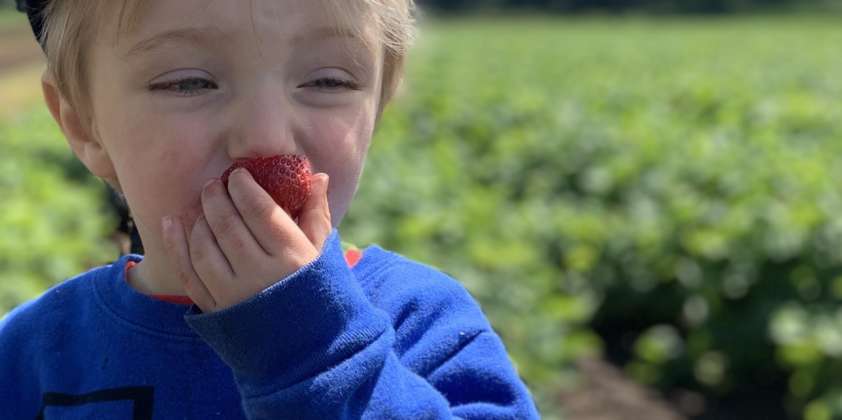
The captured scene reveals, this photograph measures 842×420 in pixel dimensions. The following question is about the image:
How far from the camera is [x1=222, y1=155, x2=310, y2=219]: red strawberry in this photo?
1444 mm

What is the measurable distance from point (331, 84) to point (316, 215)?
0.16m

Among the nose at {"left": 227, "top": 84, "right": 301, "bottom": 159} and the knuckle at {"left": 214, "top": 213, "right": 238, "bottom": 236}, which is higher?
the nose at {"left": 227, "top": 84, "right": 301, "bottom": 159}

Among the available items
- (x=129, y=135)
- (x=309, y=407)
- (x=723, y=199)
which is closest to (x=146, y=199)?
(x=129, y=135)

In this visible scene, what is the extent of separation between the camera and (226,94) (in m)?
1.50

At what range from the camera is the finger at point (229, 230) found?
4.65 ft

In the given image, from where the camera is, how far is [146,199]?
5.14ft

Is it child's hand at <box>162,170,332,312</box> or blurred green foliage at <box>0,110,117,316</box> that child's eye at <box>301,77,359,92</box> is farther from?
blurred green foliage at <box>0,110,117,316</box>

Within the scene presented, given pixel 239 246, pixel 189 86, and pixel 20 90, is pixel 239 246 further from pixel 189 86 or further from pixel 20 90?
pixel 20 90

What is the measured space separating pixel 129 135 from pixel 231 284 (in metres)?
0.25

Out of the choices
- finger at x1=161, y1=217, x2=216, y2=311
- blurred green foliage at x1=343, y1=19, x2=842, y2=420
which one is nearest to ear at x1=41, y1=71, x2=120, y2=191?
finger at x1=161, y1=217, x2=216, y2=311

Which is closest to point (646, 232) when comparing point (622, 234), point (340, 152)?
point (622, 234)

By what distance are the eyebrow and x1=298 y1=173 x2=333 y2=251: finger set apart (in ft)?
0.52

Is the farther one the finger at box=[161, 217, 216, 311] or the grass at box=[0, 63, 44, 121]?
the grass at box=[0, 63, 44, 121]

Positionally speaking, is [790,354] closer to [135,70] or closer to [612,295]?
[612,295]
